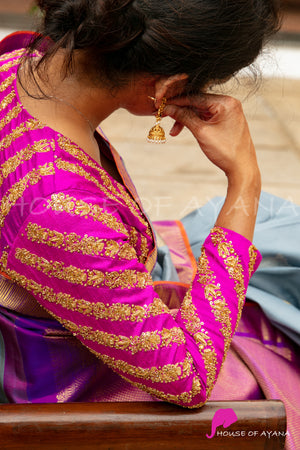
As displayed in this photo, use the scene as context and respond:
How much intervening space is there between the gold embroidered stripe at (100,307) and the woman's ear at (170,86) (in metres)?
0.35

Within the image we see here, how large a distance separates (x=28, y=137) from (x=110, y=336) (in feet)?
1.13

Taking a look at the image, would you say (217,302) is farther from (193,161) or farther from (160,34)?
(193,161)

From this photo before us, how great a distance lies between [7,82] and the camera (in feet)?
3.47

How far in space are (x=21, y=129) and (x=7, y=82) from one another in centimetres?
16

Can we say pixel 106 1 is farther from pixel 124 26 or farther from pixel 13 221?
pixel 13 221

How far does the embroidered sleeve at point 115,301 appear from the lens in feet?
2.82

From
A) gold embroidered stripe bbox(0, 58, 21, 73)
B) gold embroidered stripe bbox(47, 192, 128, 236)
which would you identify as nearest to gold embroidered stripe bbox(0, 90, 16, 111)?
gold embroidered stripe bbox(0, 58, 21, 73)

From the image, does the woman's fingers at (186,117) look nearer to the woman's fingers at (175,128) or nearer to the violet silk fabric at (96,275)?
the woman's fingers at (175,128)

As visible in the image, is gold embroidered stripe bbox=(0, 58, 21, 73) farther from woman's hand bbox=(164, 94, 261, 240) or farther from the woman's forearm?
the woman's forearm

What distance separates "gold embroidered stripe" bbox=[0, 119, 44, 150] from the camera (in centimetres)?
94

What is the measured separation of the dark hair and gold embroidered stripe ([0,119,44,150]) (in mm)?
109

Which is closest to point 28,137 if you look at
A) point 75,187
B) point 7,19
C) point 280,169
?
point 75,187

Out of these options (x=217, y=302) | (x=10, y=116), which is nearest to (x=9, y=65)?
(x=10, y=116)

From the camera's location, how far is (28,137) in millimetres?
930
